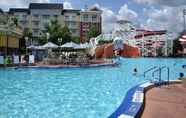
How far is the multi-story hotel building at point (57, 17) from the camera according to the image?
8769 centimetres

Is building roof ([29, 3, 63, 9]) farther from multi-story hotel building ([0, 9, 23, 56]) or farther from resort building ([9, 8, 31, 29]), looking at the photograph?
multi-story hotel building ([0, 9, 23, 56])

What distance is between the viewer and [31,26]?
8769 cm

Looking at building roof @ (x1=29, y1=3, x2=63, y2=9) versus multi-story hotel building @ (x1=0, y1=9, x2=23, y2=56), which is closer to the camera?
multi-story hotel building @ (x1=0, y1=9, x2=23, y2=56)

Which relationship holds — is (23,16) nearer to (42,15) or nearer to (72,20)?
(42,15)

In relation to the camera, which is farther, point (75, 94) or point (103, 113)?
point (75, 94)

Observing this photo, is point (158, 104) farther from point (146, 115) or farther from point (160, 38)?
point (160, 38)

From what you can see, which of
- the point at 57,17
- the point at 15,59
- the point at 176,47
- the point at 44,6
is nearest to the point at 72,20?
the point at 57,17

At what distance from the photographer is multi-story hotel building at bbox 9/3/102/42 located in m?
87.7

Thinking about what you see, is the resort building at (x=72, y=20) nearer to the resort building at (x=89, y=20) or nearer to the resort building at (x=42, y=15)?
the resort building at (x=89, y=20)

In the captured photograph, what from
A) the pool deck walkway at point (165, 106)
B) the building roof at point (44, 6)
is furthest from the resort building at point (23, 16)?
the pool deck walkway at point (165, 106)

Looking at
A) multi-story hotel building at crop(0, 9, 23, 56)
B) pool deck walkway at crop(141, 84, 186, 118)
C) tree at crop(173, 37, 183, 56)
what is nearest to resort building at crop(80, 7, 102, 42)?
tree at crop(173, 37, 183, 56)

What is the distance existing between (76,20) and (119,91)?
75257 millimetres

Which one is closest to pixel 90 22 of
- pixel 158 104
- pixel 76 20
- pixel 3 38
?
pixel 76 20

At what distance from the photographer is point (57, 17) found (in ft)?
289
